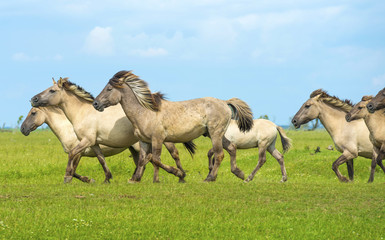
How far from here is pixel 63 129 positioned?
16203 mm

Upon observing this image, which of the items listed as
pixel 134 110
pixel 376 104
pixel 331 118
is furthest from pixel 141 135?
pixel 376 104

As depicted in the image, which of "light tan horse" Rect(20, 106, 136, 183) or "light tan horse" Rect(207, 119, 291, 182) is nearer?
"light tan horse" Rect(20, 106, 136, 183)

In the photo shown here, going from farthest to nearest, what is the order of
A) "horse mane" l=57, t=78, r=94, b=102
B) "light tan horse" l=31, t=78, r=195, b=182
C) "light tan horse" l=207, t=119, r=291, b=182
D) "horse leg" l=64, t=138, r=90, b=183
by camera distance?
"light tan horse" l=207, t=119, r=291, b=182 < "horse mane" l=57, t=78, r=94, b=102 < "light tan horse" l=31, t=78, r=195, b=182 < "horse leg" l=64, t=138, r=90, b=183

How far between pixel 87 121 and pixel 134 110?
1593 mm

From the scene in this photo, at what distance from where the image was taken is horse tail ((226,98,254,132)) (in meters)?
15.4

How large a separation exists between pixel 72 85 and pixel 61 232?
736 centimetres

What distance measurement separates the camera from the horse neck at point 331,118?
54.2 feet

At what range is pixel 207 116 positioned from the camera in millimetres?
14461

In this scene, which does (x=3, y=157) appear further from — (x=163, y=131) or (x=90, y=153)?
(x=163, y=131)

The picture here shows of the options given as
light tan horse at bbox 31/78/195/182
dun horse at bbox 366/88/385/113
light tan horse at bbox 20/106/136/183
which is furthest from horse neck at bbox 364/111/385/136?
light tan horse at bbox 20/106/136/183

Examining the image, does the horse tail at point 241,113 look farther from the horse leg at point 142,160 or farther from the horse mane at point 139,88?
the horse leg at point 142,160

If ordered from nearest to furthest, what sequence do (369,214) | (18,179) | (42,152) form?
1. (369,214)
2. (18,179)
3. (42,152)

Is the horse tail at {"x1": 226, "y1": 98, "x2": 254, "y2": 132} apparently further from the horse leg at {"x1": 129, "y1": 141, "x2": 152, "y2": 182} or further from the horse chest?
the horse chest

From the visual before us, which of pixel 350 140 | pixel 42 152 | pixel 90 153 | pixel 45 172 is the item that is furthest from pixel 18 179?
pixel 350 140
